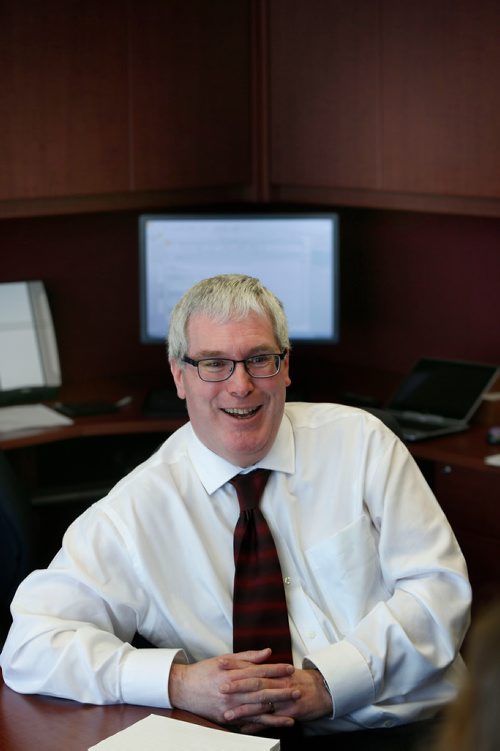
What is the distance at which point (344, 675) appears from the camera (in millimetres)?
1931

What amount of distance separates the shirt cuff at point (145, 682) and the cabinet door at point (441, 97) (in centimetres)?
184

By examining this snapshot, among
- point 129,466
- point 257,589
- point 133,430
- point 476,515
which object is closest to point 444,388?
point 476,515

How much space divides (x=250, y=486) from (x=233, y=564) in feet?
0.47

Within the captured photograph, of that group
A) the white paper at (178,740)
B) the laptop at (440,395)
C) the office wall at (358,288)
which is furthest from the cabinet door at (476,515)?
the white paper at (178,740)

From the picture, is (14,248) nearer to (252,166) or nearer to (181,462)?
(252,166)

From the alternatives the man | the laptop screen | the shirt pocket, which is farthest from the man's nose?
the laptop screen

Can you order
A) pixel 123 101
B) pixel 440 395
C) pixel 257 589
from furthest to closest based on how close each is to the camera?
pixel 123 101
pixel 440 395
pixel 257 589

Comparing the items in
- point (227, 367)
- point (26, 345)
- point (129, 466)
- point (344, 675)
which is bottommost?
point (129, 466)

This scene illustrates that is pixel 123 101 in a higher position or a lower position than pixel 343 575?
higher

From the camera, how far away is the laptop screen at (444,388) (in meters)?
3.34

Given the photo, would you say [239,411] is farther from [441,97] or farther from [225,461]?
[441,97]

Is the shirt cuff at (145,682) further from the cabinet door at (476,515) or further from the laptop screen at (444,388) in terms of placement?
the laptop screen at (444,388)

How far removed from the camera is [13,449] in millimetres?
3502

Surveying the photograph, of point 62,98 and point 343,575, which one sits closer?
point 343,575
